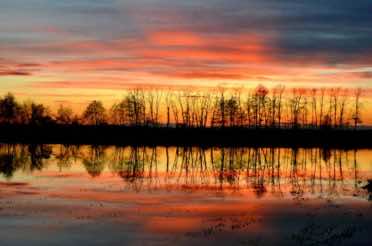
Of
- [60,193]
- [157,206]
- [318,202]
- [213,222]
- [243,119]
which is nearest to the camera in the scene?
[213,222]

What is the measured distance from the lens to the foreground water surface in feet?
67.3

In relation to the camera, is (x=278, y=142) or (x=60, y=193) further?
(x=278, y=142)

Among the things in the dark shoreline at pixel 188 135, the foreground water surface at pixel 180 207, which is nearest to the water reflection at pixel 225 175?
the foreground water surface at pixel 180 207

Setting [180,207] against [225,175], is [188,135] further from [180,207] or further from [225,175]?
[180,207]

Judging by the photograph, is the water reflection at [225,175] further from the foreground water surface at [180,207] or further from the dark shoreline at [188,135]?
the dark shoreline at [188,135]

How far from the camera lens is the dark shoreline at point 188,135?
116 m

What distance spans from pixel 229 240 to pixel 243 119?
428ft

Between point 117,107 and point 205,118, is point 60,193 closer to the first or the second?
point 205,118

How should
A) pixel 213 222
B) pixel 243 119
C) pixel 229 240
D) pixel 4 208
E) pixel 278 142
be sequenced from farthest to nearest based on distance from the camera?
pixel 243 119 → pixel 278 142 → pixel 4 208 → pixel 213 222 → pixel 229 240

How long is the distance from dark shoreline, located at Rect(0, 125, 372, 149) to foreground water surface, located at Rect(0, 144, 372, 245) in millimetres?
68579

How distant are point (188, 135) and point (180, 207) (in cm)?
9828

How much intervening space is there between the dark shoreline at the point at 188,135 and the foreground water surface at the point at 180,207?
68579 millimetres

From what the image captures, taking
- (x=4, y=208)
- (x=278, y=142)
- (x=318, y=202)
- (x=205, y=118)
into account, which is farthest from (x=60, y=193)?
(x=205, y=118)

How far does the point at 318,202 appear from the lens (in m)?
29.8
